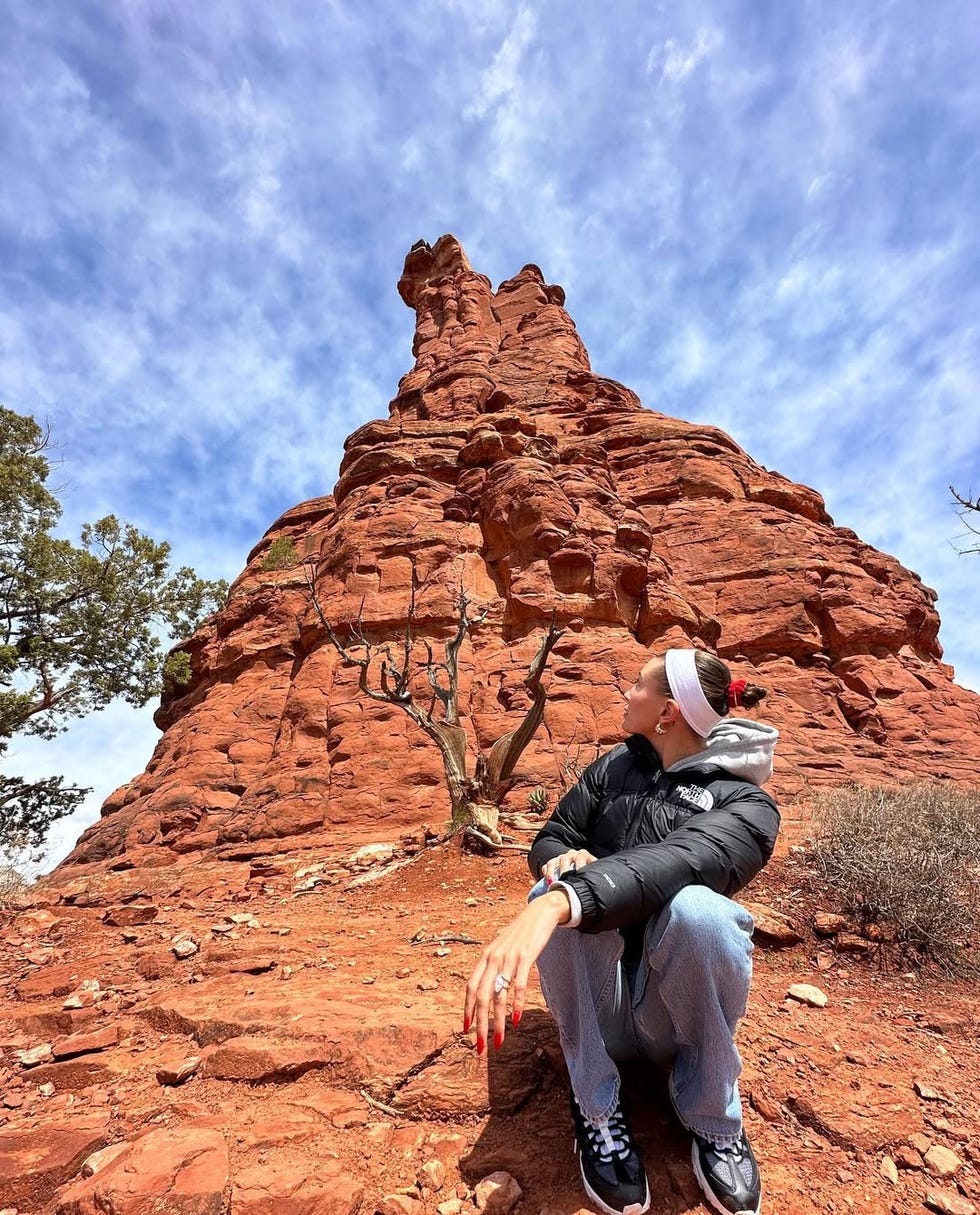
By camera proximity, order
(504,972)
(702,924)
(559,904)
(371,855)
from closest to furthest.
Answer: (504,972) → (559,904) → (702,924) → (371,855)

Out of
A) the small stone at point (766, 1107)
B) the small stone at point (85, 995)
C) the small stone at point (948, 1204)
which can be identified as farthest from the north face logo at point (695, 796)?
the small stone at point (85, 995)

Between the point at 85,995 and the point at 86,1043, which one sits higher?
the point at 85,995

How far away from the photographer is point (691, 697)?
2.69 metres

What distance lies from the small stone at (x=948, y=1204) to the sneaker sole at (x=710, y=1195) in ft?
2.00

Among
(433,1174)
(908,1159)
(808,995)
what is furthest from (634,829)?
(808,995)

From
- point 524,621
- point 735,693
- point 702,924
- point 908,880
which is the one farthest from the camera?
point 524,621

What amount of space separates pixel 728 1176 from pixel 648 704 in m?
1.61

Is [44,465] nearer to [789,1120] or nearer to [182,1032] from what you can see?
[182,1032]

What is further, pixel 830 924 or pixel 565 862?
pixel 830 924

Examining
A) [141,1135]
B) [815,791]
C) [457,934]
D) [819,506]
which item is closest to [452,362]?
[819,506]

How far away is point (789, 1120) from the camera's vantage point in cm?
258

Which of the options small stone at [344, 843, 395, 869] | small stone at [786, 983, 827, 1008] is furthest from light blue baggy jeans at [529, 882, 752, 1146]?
small stone at [344, 843, 395, 869]

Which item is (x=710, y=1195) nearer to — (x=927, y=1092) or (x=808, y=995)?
(x=927, y=1092)

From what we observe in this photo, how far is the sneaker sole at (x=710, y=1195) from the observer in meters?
1.98
